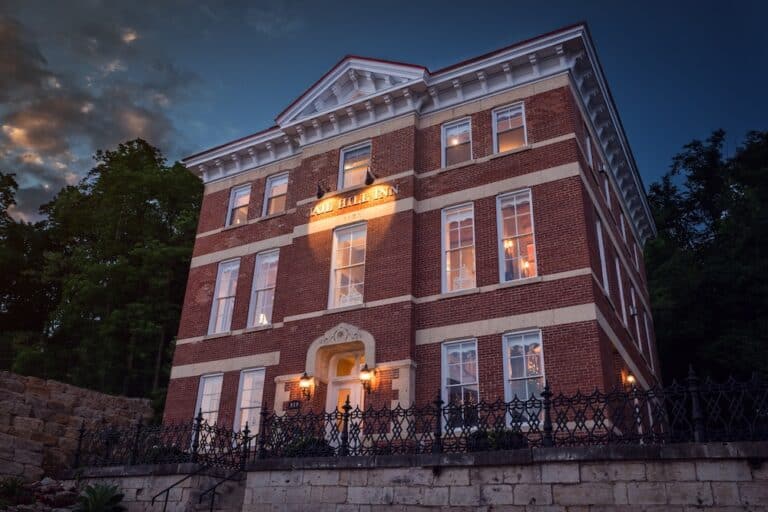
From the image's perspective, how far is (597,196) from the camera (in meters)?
19.1

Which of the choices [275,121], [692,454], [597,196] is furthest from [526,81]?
[692,454]

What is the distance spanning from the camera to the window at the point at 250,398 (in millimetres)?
19500

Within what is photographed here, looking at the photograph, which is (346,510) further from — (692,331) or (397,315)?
(692,331)

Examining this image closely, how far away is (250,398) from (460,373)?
7.33m

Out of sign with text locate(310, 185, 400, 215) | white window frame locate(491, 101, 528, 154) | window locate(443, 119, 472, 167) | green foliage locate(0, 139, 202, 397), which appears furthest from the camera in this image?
green foliage locate(0, 139, 202, 397)

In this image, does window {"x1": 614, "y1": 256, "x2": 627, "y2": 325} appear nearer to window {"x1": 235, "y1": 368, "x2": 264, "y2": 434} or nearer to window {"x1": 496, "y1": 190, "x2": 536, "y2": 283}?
window {"x1": 496, "y1": 190, "x2": 536, "y2": 283}

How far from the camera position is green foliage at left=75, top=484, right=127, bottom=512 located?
44.8 ft

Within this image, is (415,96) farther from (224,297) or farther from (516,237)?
(224,297)

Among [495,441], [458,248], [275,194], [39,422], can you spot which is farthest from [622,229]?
[39,422]

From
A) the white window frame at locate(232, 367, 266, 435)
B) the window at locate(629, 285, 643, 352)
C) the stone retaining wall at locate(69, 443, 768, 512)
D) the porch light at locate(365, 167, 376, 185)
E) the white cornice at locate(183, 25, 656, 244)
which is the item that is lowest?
the stone retaining wall at locate(69, 443, 768, 512)

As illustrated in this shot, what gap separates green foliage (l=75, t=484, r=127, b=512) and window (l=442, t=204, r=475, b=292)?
940 cm

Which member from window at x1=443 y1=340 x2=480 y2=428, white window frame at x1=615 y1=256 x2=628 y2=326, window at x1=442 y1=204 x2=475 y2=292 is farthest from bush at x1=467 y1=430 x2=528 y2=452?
white window frame at x1=615 y1=256 x2=628 y2=326

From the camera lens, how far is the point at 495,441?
37.5ft

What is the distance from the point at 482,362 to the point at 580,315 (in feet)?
8.67
